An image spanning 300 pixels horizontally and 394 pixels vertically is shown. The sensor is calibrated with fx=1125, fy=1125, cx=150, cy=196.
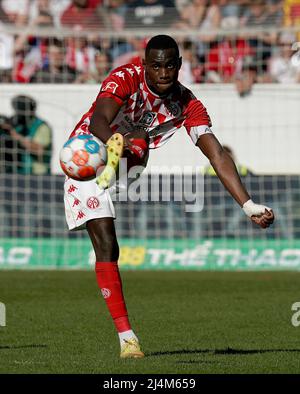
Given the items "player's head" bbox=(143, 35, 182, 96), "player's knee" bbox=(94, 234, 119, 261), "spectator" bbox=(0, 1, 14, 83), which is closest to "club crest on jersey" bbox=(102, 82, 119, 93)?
"player's head" bbox=(143, 35, 182, 96)

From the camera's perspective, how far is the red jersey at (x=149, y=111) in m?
8.75

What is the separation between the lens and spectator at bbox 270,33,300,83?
20.9 meters

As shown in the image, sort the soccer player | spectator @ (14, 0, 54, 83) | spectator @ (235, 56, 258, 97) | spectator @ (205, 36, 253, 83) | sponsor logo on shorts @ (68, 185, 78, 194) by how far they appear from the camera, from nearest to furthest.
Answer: the soccer player → sponsor logo on shorts @ (68, 185, 78, 194) → spectator @ (235, 56, 258, 97) → spectator @ (205, 36, 253, 83) → spectator @ (14, 0, 54, 83)

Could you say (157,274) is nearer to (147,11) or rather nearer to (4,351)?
(147,11)

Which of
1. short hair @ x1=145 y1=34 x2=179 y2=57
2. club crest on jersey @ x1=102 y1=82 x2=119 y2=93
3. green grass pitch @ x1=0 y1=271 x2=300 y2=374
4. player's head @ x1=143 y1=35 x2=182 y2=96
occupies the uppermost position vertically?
short hair @ x1=145 y1=34 x2=179 y2=57

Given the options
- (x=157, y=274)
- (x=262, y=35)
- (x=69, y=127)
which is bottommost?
(x=157, y=274)

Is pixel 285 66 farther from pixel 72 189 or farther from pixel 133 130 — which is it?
pixel 72 189

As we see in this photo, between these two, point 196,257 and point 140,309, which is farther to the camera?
point 196,257

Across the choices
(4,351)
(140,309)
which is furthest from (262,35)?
(4,351)

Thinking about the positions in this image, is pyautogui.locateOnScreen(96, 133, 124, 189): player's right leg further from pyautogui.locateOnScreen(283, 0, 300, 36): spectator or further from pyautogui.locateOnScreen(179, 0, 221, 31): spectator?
pyautogui.locateOnScreen(179, 0, 221, 31): spectator

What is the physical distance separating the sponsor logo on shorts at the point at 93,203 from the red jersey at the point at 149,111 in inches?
20.7

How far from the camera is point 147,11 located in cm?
2192

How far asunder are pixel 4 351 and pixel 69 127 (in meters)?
11.2
